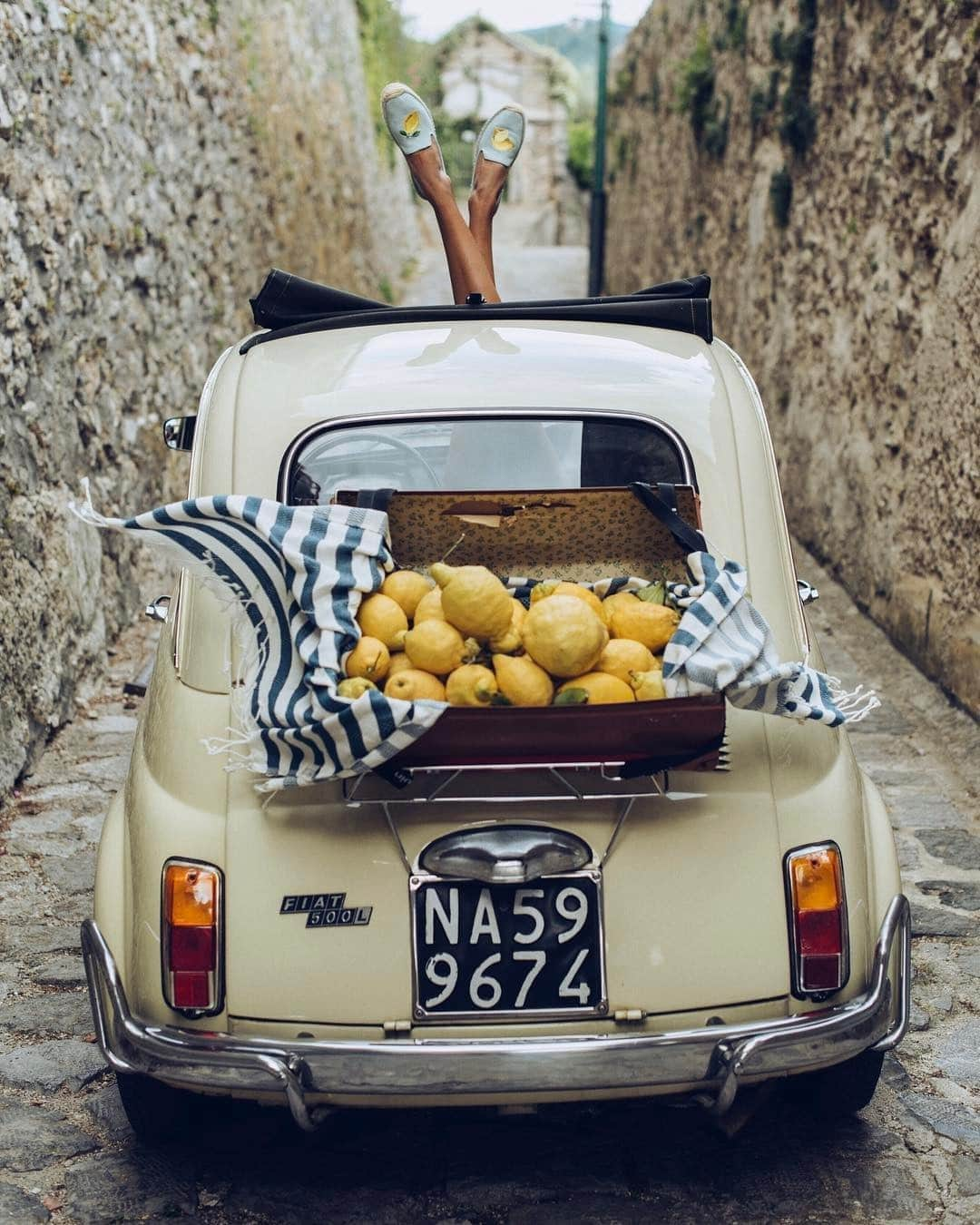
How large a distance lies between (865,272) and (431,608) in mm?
5931

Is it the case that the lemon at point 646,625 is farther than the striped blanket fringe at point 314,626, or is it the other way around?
the lemon at point 646,625

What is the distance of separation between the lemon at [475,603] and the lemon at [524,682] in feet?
0.25

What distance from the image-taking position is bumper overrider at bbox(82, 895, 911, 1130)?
246 centimetres

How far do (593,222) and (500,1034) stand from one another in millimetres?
21528

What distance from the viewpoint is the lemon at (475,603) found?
255cm

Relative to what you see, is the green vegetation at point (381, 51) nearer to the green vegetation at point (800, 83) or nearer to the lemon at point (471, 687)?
the green vegetation at point (800, 83)

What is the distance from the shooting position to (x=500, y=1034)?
2.58 metres

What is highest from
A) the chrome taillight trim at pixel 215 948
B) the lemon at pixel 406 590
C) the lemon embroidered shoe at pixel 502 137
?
the lemon embroidered shoe at pixel 502 137

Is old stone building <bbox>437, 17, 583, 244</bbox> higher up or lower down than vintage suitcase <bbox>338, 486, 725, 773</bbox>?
higher up

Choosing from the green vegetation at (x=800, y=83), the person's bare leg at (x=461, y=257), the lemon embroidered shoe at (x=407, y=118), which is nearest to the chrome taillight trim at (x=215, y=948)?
the person's bare leg at (x=461, y=257)

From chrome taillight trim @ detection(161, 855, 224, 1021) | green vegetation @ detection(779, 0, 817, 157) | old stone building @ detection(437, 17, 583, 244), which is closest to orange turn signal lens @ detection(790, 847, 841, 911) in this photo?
chrome taillight trim @ detection(161, 855, 224, 1021)

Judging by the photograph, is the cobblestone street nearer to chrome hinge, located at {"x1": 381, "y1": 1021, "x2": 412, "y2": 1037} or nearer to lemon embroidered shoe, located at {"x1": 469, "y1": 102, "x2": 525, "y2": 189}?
chrome hinge, located at {"x1": 381, "y1": 1021, "x2": 412, "y2": 1037}

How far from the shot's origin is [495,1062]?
2.47 meters

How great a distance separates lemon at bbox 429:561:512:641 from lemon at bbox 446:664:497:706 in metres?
0.08
